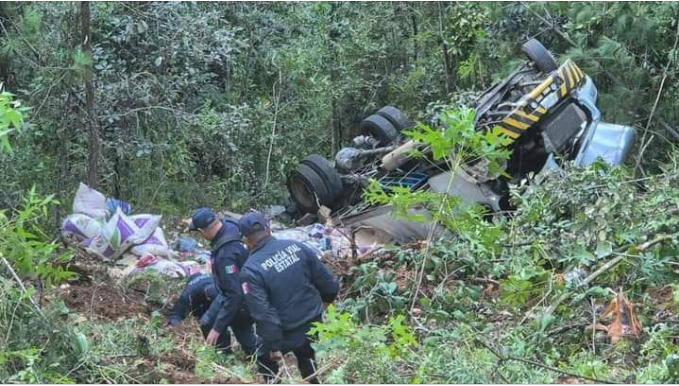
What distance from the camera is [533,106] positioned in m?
Result: 9.61

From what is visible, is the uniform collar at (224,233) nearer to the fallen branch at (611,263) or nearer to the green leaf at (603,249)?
the fallen branch at (611,263)

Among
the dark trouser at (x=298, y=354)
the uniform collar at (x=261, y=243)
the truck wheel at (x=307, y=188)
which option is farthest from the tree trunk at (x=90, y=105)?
the dark trouser at (x=298, y=354)

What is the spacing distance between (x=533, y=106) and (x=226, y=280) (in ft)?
14.1

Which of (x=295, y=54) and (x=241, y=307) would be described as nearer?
(x=241, y=307)

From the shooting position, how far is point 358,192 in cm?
1072

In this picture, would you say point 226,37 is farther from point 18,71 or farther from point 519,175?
point 519,175

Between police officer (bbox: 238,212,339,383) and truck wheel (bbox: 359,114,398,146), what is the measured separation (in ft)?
17.3

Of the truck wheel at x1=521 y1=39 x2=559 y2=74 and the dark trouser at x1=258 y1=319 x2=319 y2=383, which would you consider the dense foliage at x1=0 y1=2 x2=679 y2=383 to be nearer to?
the dark trouser at x1=258 y1=319 x2=319 y2=383

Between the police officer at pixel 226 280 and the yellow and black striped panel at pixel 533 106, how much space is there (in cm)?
374

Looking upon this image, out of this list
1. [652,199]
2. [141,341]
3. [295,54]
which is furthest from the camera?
[295,54]

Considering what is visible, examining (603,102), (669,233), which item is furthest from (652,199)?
(603,102)

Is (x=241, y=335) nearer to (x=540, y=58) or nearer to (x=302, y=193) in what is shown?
(x=302, y=193)

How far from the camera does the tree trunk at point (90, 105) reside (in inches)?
374

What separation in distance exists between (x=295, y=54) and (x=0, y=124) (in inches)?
321
